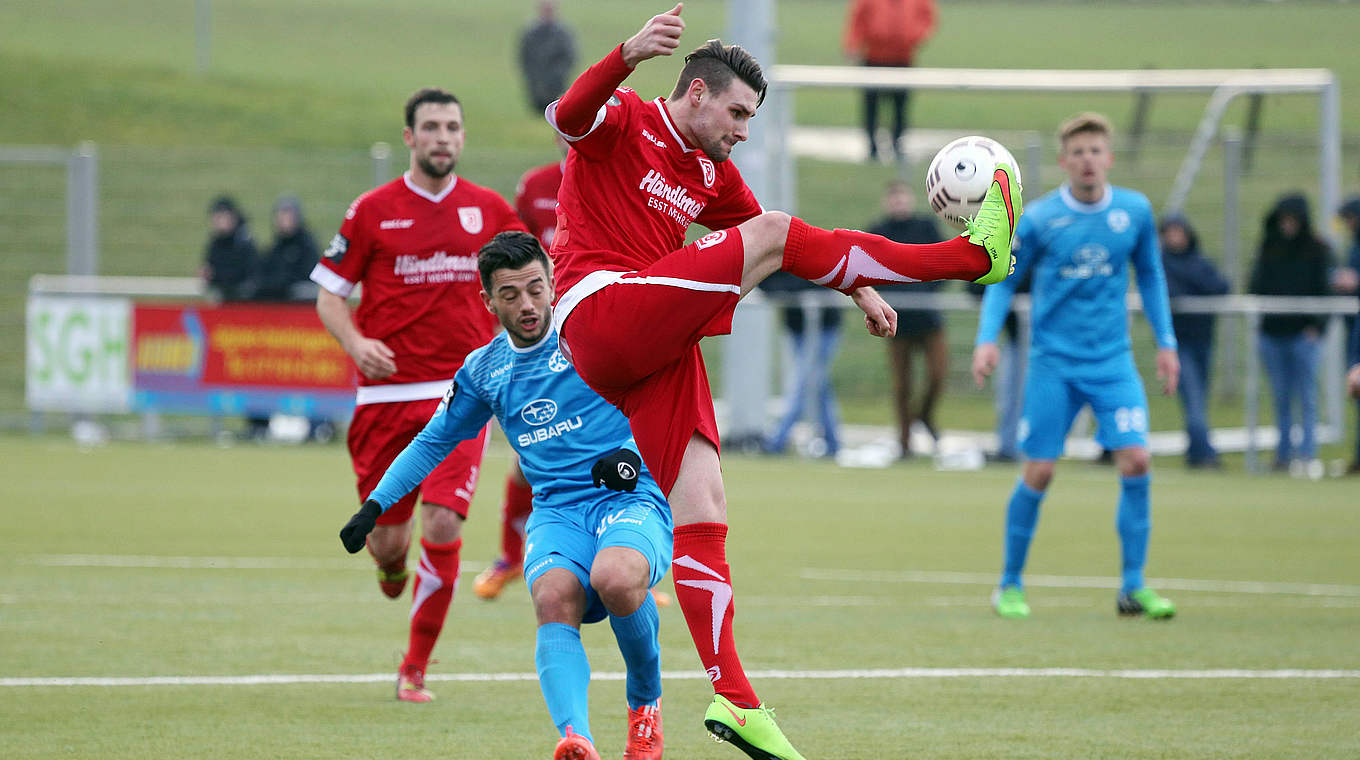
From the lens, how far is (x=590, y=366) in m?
5.41

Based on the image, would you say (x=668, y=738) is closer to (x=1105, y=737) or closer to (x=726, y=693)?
(x=726, y=693)

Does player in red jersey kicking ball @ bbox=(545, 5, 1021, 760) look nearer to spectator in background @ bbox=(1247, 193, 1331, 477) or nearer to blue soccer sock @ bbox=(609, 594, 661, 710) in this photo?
blue soccer sock @ bbox=(609, 594, 661, 710)

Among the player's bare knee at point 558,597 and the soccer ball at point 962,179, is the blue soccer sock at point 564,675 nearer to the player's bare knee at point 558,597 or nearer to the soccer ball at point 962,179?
the player's bare knee at point 558,597

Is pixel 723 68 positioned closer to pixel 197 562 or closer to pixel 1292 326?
pixel 197 562

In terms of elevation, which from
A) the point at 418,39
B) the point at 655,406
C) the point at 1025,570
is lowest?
the point at 1025,570

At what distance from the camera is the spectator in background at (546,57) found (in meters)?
30.2

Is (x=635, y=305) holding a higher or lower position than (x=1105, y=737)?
higher

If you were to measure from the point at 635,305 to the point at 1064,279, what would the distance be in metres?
4.21

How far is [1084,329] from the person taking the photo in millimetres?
8867

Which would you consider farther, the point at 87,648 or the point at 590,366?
the point at 87,648

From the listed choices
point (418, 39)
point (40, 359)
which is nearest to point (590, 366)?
point (40, 359)

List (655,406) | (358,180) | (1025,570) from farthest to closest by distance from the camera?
1. (358,180)
2. (1025,570)
3. (655,406)

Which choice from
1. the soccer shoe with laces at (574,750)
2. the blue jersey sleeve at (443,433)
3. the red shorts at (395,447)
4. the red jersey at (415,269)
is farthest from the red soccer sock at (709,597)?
the red jersey at (415,269)

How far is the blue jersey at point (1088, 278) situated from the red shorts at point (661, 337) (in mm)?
3612
